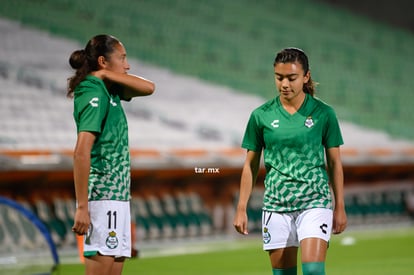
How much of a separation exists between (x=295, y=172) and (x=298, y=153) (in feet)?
0.42

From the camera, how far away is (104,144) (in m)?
5.01

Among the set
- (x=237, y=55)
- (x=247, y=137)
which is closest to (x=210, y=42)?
(x=237, y=55)

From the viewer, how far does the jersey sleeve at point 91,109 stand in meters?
4.91

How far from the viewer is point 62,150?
14.9 m

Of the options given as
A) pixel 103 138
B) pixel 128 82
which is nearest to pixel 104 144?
pixel 103 138

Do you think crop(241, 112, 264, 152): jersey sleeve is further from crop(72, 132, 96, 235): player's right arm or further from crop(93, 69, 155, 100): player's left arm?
crop(72, 132, 96, 235): player's right arm

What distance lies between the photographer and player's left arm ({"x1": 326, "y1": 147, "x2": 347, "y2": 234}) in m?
5.71

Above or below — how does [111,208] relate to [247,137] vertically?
below

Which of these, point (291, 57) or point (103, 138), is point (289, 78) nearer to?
point (291, 57)

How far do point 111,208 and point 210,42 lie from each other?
21.3 meters

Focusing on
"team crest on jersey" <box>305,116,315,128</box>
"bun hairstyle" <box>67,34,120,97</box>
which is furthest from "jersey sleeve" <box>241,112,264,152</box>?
"bun hairstyle" <box>67,34,120,97</box>

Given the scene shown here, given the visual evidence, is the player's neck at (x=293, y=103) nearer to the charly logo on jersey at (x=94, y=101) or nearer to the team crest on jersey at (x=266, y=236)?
the team crest on jersey at (x=266, y=236)

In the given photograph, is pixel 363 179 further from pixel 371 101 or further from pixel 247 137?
pixel 247 137

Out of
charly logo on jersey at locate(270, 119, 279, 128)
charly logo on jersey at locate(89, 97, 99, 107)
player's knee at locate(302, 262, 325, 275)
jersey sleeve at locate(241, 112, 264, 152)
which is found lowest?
player's knee at locate(302, 262, 325, 275)
